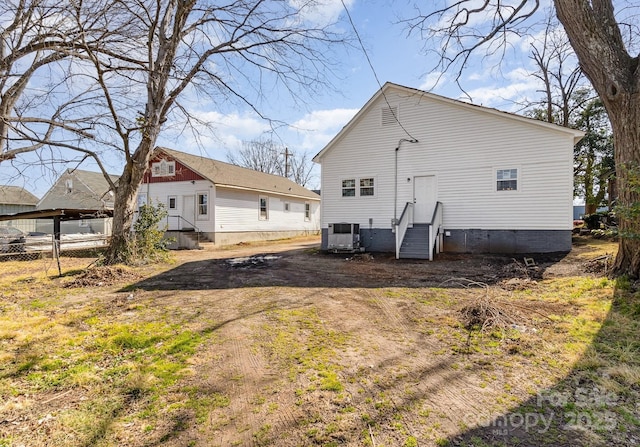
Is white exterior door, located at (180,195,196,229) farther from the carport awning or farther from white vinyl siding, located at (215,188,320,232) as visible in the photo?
the carport awning

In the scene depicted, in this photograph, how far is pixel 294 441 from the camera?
228 cm

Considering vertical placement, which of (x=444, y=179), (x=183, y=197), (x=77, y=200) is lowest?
(x=183, y=197)

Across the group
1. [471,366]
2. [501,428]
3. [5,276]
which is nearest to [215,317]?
[471,366]

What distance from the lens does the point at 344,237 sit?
13844 mm

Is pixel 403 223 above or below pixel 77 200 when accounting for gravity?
below

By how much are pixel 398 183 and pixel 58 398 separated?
12.9 meters

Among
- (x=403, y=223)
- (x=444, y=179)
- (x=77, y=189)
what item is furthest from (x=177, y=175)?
(x=444, y=179)

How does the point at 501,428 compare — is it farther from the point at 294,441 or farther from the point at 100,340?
the point at 100,340

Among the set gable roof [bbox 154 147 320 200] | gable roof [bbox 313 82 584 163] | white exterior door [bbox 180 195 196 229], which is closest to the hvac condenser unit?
gable roof [bbox 313 82 584 163]

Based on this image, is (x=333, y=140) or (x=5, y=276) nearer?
(x=5, y=276)

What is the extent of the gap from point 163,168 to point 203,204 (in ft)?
13.2

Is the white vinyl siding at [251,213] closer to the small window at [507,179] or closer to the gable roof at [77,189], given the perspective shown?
the gable roof at [77,189]

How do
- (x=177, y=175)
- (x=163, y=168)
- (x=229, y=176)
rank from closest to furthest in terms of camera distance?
(x=177, y=175) < (x=163, y=168) < (x=229, y=176)

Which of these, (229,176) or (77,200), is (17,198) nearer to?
(77,200)
